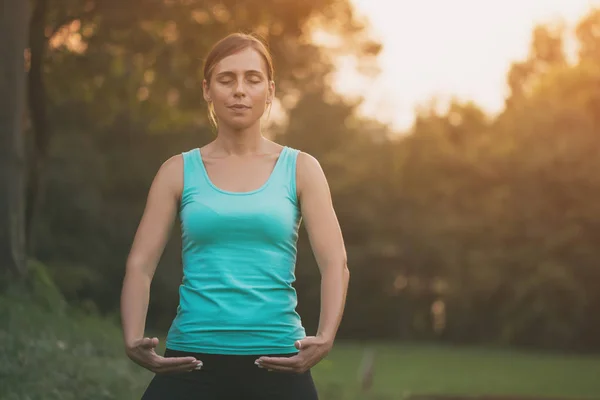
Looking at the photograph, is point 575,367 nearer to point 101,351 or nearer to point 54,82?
point 54,82

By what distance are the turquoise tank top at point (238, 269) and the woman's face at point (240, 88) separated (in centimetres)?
23

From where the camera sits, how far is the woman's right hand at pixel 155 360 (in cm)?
349

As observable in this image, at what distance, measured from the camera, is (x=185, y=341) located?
3.55 meters

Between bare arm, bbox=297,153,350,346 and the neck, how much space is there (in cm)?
16

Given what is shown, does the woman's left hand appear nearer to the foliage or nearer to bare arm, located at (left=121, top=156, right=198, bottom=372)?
bare arm, located at (left=121, top=156, right=198, bottom=372)

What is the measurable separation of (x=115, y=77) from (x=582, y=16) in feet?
172

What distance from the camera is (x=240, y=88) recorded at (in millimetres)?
3611

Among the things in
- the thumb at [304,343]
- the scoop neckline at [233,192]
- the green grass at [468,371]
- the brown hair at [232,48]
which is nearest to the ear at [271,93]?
the brown hair at [232,48]

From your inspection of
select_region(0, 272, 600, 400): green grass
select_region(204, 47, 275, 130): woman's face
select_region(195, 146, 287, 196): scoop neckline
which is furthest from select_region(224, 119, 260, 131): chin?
select_region(0, 272, 600, 400): green grass

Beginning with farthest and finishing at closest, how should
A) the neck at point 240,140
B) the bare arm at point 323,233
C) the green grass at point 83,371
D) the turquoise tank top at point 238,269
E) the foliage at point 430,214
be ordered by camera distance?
the foliage at point 430,214
the green grass at point 83,371
the neck at point 240,140
the bare arm at point 323,233
the turquoise tank top at point 238,269

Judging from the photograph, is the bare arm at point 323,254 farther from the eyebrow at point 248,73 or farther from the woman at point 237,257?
the eyebrow at point 248,73

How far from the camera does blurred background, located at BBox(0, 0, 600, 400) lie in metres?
19.3

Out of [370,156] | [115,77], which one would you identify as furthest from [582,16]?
[115,77]

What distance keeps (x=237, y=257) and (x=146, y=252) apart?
329 mm
